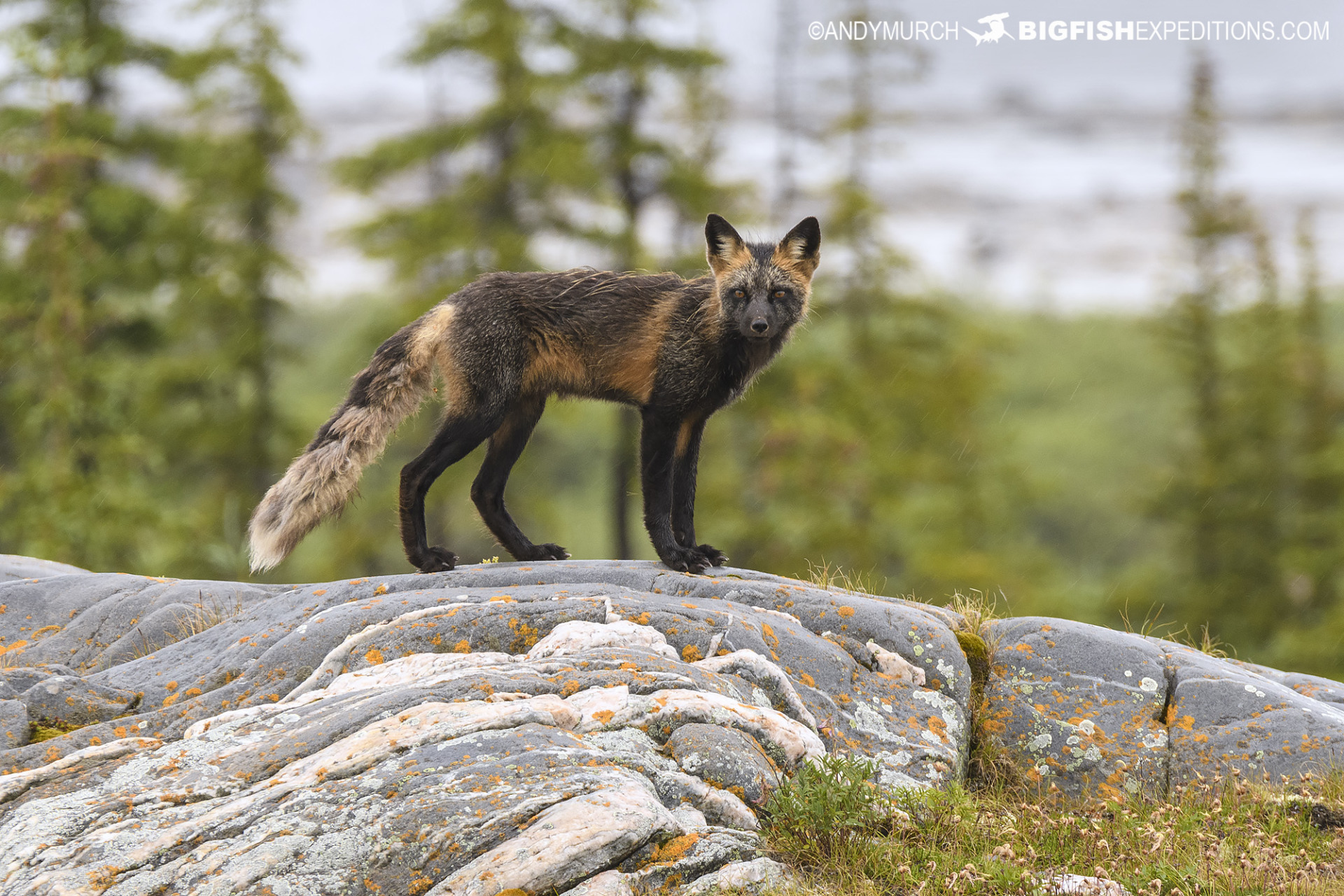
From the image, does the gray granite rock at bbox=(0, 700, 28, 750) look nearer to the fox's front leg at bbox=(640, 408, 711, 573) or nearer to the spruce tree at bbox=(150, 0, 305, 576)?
the fox's front leg at bbox=(640, 408, 711, 573)

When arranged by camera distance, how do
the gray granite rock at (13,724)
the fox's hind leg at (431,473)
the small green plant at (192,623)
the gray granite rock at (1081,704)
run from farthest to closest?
the fox's hind leg at (431,473) → the small green plant at (192,623) → the gray granite rock at (1081,704) → the gray granite rock at (13,724)

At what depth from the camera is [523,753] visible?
14.6ft

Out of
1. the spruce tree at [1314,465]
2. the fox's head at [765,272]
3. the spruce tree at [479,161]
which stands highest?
the spruce tree at [479,161]

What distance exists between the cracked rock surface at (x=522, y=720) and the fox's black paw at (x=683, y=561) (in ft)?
0.42

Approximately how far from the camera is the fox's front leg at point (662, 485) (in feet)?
23.7

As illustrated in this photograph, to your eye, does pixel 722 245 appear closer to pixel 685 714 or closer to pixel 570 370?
pixel 570 370

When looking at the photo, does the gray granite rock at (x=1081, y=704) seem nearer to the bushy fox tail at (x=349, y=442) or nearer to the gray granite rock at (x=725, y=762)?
the gray granite rock at (x=725, y=762)

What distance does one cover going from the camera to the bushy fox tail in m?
6.99

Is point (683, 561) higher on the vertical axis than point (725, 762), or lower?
higher

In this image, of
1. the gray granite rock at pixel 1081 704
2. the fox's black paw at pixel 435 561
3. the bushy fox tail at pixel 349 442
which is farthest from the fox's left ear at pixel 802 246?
the fox's black paw at pixel 435 561

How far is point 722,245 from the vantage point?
25.4 ft

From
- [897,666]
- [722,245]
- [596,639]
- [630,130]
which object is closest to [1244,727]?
[897,666]

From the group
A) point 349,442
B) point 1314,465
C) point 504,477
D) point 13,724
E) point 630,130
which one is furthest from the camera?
point 1314,465

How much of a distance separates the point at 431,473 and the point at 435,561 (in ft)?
2.02
